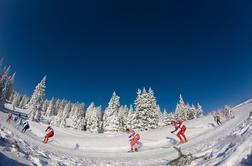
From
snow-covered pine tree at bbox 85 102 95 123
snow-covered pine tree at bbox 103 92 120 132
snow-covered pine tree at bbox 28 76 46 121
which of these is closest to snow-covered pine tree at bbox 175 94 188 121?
snow-covered pine tree at bbox 103 92 120 132

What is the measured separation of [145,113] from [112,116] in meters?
17.2

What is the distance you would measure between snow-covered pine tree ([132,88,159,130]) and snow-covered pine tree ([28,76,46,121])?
28.8 meters

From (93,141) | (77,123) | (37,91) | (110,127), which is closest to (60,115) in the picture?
(77,123)

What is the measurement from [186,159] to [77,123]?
71.4m

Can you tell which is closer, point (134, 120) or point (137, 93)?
point (134, 120)

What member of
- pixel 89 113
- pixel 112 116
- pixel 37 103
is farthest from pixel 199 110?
pixel 37 103

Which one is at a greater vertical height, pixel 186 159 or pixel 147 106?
pixel 147 106

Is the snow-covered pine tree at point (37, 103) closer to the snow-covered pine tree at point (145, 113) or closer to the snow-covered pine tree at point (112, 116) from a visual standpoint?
the snow-covered pine tree at point (112, 116)

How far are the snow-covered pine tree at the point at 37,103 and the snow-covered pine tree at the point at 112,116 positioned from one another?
64.1 feet

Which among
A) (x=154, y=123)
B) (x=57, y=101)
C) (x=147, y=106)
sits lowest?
(x=154, y=123)

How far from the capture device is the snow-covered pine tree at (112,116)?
58.0 m

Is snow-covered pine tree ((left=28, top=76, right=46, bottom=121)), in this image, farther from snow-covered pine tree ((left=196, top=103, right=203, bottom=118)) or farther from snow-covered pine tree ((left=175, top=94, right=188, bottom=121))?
snow-covered pine tree ((left=196, top=103, right=203, bottom=118))

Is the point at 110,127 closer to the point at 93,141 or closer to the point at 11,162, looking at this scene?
the point at 93,141

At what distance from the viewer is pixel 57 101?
139 meters
